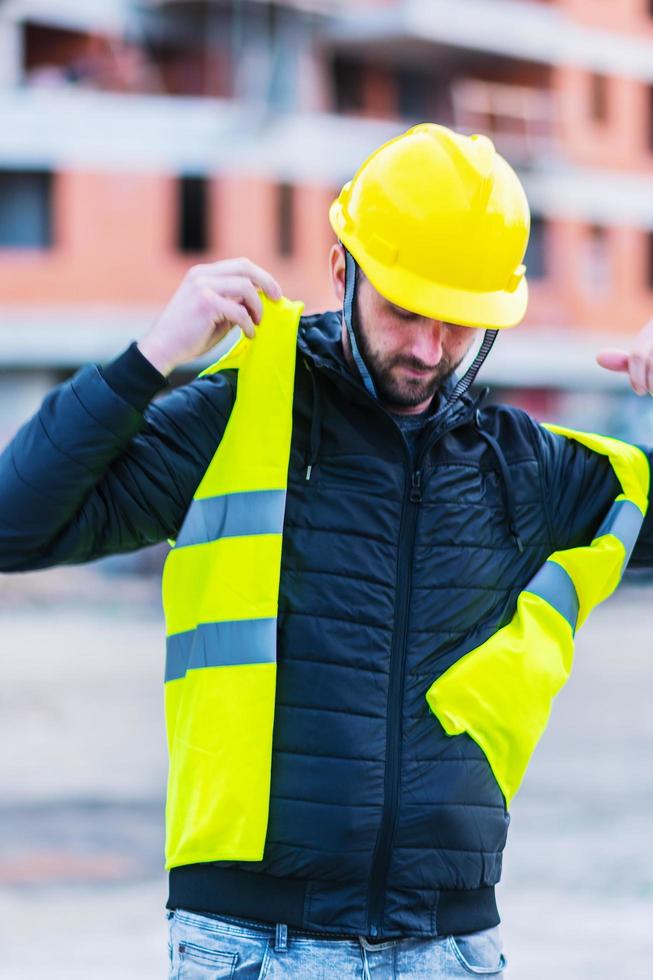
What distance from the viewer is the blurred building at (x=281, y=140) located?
106 ft

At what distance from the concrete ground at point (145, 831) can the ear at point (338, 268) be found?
13.3 feet

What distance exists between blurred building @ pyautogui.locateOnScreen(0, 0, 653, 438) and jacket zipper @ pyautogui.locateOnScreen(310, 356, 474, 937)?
2943cm

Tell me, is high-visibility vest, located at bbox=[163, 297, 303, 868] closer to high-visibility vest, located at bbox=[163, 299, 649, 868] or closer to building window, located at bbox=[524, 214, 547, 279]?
high-visibility vest, located at bbox=[163, 299, 649, 868]

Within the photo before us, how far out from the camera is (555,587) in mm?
2885

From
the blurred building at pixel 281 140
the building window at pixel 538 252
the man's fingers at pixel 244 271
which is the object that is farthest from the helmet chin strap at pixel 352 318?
the building window at pixel 538 252

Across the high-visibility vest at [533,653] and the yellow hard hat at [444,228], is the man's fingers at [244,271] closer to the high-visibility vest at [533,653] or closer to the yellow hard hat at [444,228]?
the yellow hard hat at [444,228]

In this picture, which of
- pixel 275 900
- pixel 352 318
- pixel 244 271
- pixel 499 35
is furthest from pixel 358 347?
pixel 499 35

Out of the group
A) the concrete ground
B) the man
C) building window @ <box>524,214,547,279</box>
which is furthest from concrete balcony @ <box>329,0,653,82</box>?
the man

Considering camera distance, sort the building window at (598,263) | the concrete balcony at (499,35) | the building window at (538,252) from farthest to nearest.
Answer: the building window at (598,263) → the building window at (538,252) → the concrete balcony at (499,35)

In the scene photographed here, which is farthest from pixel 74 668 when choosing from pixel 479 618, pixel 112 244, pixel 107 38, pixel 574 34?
pixel 574 34

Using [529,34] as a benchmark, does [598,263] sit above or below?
below

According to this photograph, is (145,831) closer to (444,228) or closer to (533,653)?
(533,653)

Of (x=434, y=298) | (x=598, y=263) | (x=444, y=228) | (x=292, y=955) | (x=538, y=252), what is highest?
(x=444, y=228)

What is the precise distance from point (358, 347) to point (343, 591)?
38cm
